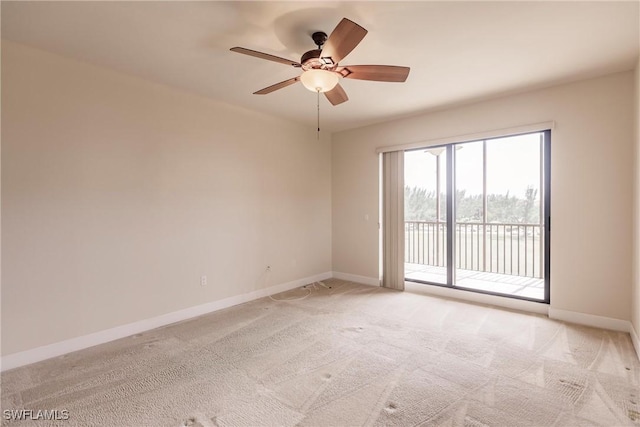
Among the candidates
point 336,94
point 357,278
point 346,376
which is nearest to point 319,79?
point 336,94

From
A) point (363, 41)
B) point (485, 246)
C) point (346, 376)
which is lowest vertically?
point (346, 376)

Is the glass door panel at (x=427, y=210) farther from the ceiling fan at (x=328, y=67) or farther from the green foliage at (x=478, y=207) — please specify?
the ceiling fan at (x=328, y=67)

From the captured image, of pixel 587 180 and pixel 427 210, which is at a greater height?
pixel 587 180

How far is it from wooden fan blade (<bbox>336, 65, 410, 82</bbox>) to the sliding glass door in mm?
2328

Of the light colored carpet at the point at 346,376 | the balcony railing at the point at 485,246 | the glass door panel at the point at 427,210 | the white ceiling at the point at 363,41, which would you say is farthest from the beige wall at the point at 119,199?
the balcony railing at the point at 485,246

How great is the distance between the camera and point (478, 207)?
5.40 metres

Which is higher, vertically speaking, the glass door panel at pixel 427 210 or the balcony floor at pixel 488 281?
the glass door panel at pixel 427 210

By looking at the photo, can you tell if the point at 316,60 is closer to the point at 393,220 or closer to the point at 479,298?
the point at 393,220

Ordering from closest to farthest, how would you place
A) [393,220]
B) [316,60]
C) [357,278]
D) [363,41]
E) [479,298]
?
[316,60] < [363,41] < [479,298] < [393,220] < [357,278]

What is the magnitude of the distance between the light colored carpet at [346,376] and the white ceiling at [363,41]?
263 centimetres

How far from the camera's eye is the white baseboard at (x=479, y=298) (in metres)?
3.64

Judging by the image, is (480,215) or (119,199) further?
(480,215)

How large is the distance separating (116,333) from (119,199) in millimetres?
1335

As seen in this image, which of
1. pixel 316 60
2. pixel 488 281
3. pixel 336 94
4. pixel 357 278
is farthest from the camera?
pixel 357 278
